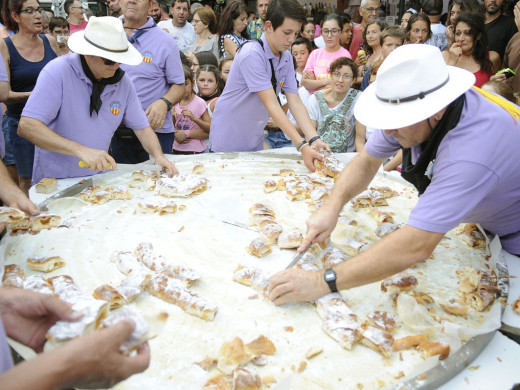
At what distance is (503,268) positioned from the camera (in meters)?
2.00

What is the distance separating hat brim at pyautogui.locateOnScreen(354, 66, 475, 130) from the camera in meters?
1.55

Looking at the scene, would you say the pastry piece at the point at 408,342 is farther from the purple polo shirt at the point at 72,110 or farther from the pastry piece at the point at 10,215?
the purple polo shirt at the point at 72,110

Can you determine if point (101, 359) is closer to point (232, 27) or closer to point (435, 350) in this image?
point (435, 350)

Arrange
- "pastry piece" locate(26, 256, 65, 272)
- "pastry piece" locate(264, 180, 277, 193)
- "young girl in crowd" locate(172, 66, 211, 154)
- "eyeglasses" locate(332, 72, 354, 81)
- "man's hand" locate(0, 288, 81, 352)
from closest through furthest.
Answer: "man's hand" locate(0, 288, 81, 352) < "pastry piece" locate(26, 256, 65, 272) < "pastry piece" locate(264, 180, 277, 193) < "eyeglasses" locate(332, 72, 354, 81) < "young girl in crowd" locate(172, 66, 211, 154)

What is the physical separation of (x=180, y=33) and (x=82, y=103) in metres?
4.05

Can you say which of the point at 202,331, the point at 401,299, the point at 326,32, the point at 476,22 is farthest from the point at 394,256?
the point at 326,32

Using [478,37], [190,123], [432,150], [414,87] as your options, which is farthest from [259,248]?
[478,37]

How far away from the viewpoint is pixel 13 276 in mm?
1817

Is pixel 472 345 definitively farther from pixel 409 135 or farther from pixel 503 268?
pixel 409 135

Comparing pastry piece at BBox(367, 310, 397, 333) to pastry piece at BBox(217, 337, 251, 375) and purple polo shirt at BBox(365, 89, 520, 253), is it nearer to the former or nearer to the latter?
purple polo shirt at BBox(365, 89, 520, 253)

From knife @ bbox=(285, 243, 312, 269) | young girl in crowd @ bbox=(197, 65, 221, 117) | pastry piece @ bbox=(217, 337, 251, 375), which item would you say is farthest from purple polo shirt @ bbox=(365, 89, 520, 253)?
young girl in crowd @ bbox=(197, 65, 221, 117)

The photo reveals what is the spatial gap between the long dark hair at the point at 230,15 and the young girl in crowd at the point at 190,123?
1609 mm

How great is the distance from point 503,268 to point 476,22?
3.55 metres

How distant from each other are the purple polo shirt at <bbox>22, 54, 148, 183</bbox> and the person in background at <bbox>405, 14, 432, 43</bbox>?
4001mm
